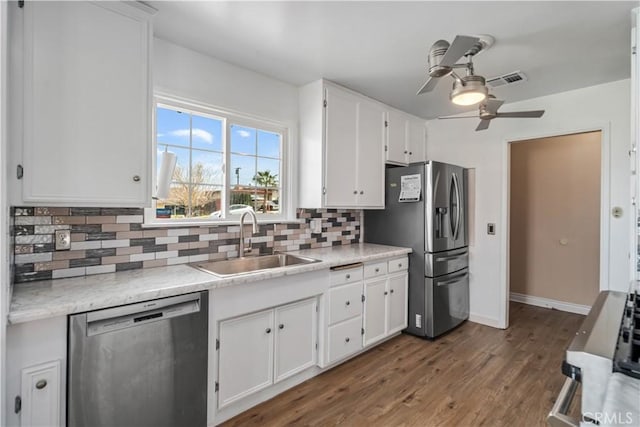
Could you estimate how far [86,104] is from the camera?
4.96 ft

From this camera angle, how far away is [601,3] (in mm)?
1678

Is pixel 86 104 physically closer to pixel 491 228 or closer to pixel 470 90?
pixel 470 90

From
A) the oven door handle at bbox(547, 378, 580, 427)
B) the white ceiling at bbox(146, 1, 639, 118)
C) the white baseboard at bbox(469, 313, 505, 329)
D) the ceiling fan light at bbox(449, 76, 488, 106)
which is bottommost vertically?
the white baseboard at bbox(469, 313, 505, 329)

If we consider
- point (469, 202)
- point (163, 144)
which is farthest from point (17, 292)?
point (469, 202)

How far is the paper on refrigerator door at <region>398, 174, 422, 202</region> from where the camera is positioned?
3111mm

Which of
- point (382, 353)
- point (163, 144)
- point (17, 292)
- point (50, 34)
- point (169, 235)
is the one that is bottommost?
point (382, 353)

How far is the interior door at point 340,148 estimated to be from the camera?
2.77m

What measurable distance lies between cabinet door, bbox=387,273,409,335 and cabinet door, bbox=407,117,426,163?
1.42 m

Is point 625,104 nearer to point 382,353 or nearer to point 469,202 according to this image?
point 469,202

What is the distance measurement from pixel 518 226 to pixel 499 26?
10.8ft

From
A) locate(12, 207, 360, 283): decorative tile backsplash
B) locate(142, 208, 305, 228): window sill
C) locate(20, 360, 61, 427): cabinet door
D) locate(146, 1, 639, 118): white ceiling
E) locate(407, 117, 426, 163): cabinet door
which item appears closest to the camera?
locate(20, 360, 61, 427): cabinet door

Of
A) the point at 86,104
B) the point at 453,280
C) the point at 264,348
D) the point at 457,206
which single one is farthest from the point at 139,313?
the point at 457,206

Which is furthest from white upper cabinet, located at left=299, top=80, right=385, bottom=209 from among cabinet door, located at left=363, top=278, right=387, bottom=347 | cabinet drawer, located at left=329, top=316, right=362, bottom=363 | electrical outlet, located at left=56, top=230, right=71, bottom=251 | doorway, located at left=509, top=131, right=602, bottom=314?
doorway, located at left=509, top=131, right=602, bottom=314

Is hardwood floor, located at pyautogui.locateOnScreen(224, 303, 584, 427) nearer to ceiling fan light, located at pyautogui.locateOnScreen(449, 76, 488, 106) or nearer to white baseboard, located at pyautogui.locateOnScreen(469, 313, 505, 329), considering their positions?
white baseboard, located at pyautogui.locateOnScreen(469, 313, 505, 329)
